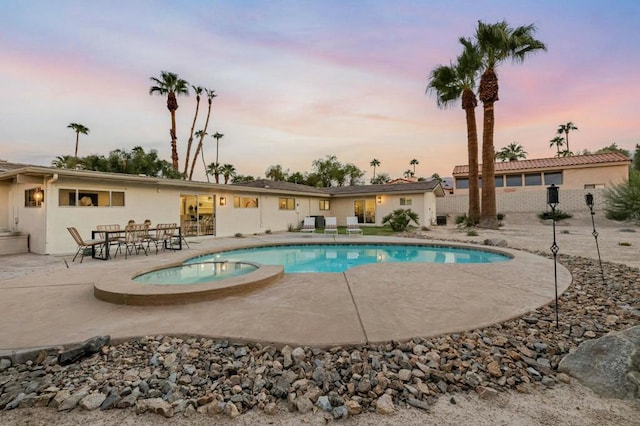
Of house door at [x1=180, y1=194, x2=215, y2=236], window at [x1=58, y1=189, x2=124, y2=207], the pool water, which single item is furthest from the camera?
house door at [x1=180, y1=194, x2=215, y2=236]

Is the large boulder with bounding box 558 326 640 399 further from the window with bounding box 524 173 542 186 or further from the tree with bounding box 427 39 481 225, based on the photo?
the window with bounding box 524 173 542 186

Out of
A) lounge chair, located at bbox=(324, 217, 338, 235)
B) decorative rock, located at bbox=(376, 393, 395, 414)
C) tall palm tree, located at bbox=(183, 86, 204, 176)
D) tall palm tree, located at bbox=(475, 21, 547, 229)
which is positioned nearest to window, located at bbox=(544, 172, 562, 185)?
tall palm tree, located at bbox=(475, 21, 547, 229)

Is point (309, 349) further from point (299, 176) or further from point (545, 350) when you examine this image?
point (299, 176)

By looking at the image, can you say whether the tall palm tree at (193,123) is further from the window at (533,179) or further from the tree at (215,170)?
the window at (533,179)

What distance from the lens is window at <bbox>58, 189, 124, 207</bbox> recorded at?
9.51m

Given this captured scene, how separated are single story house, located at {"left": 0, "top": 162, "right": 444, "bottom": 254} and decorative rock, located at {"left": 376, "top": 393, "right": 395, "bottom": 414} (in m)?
11.3

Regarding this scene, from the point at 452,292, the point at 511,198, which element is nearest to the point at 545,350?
the point at 452,292

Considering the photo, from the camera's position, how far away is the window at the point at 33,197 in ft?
30.7

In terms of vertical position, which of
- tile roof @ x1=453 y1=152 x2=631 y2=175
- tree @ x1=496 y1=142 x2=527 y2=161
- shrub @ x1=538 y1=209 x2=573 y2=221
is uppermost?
tree @ x1=496 y1=142 x2=527 y2=161

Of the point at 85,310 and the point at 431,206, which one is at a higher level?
the point at 431,206

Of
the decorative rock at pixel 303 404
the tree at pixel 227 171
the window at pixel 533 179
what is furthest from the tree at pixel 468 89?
the tree at pixel 227 171

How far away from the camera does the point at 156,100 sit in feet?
81.8

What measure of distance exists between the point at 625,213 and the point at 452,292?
13.8 meters

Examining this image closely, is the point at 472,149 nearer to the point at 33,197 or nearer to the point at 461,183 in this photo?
the point at 461,183
